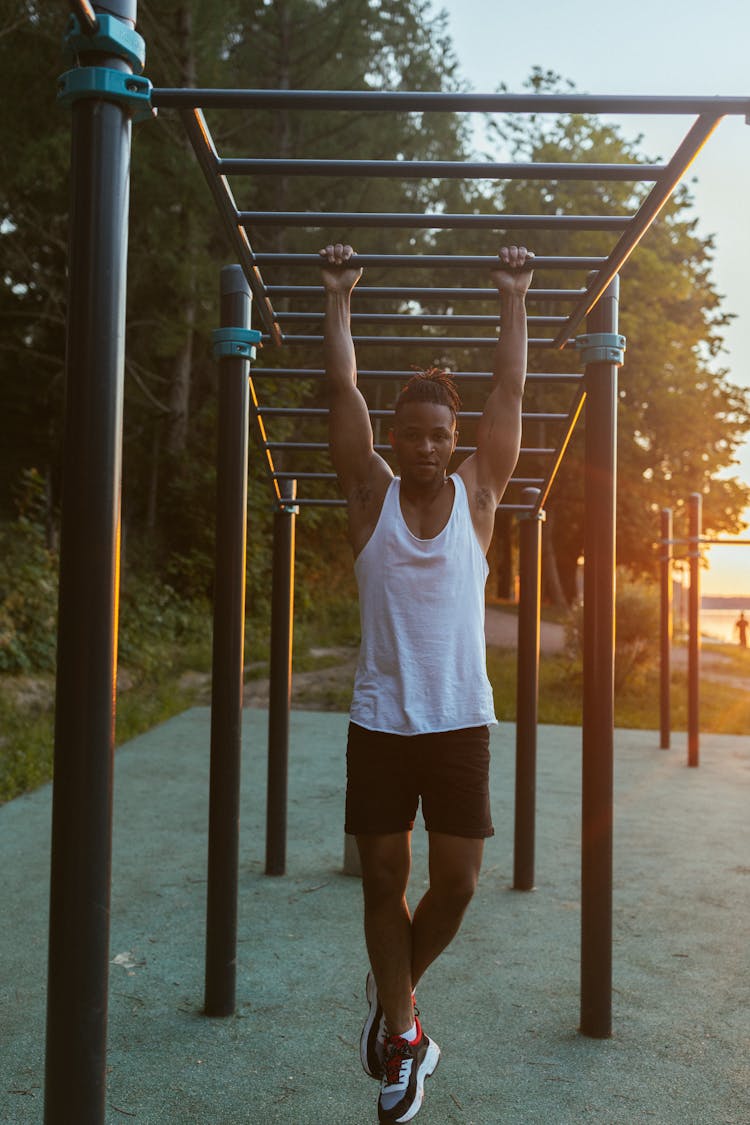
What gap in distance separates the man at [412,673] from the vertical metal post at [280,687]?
1.69 meters

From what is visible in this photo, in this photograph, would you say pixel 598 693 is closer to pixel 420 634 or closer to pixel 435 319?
pixel 420 634

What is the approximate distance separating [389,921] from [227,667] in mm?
877

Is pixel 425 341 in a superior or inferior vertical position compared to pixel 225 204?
inferior

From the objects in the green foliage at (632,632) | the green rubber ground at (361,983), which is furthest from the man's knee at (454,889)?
the green foliage at (632,632)

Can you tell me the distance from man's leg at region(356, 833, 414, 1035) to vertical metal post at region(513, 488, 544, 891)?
1678 mm

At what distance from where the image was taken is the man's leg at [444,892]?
2139 mm

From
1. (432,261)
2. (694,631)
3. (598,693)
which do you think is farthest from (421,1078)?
(694,631)

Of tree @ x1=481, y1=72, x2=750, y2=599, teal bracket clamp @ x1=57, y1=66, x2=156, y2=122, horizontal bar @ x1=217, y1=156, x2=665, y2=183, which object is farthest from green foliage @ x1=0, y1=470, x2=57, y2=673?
tree @ x1=481, y1=72, x2=750, y2=599

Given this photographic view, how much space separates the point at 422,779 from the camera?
2.14 metres

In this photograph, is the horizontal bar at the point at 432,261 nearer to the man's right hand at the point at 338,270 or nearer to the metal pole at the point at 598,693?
the man's right hand at the point at 338,270

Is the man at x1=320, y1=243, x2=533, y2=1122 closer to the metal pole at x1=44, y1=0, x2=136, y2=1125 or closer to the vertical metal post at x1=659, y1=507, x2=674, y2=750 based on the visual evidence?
the metal pole at x1=44, y1=0, x2=136, y2=1125

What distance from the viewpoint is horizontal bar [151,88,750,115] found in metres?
1.72

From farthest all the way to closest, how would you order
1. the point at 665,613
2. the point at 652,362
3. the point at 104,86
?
the point at 652,362 → the point at 665,613 → the point at 104,86

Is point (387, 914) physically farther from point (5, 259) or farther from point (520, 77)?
point (520, 77)
